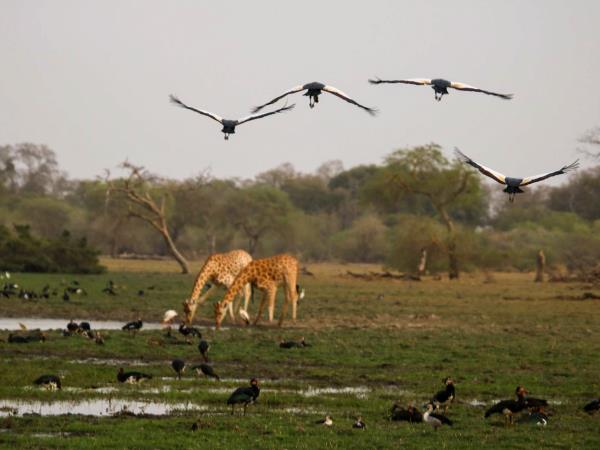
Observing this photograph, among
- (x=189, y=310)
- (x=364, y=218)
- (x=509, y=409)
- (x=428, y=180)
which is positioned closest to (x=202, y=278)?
(x=189, y=310)

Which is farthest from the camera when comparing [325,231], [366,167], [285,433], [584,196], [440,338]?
[366,167]

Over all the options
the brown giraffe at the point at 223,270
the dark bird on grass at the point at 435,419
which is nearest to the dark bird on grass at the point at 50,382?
the dark bird on grass at the point at 435,419

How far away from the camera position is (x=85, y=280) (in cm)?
4459

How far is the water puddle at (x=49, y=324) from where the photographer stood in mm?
24922

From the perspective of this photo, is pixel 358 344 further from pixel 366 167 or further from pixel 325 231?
pixel 366 167

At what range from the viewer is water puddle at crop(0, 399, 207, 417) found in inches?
538

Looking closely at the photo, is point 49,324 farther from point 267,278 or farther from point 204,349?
point 204,349

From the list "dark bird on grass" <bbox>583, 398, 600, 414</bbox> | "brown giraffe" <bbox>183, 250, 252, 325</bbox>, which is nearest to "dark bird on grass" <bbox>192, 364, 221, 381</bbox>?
"dark bird on grass" <bbox>583, 398, 600, 414</bbox>

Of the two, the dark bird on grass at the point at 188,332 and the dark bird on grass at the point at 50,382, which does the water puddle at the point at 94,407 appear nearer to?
the dark bird on grass at the point at 50,382

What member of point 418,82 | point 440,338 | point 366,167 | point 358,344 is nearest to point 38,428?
point 418,82

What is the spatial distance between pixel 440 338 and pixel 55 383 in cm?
1024

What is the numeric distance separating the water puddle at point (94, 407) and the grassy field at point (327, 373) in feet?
0.61

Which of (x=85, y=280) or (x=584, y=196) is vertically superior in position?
(x=584, y=196)

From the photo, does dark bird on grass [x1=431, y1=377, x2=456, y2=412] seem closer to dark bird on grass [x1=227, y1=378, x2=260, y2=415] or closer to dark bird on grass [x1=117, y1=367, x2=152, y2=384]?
dark bird on grass [x1=227, y1=378, x2=260, y2=415]
